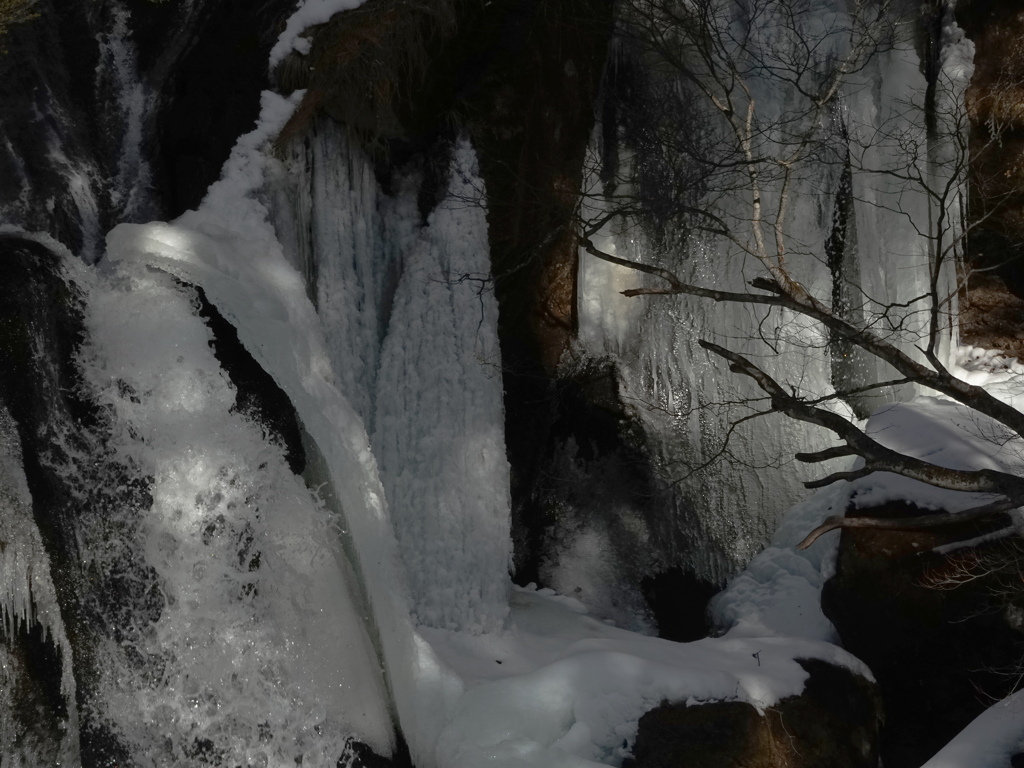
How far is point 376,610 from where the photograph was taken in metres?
5.22

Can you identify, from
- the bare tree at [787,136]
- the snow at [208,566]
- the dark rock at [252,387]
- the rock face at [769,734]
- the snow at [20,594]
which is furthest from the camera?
the bare tree at [787,136]

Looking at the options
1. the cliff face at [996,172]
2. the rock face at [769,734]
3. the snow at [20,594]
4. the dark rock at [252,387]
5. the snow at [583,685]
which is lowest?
the rock face at [769,734]

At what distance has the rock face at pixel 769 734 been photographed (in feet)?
16.6

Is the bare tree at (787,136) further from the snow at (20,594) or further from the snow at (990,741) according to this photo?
Result: the snow at (20,594)

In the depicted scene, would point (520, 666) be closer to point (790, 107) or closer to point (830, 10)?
point (790, 107)

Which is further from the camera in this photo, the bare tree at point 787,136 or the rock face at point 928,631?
the bare tree at point 787,136

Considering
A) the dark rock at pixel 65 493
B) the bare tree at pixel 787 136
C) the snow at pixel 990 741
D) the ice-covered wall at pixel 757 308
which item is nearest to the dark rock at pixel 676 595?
the ice-covered wall at pixel 757 308

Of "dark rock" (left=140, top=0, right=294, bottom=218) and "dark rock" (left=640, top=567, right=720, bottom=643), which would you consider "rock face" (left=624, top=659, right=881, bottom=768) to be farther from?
"dark rock" (left=140, top=0, right=294, bottom=218)

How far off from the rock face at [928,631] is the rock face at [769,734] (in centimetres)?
51

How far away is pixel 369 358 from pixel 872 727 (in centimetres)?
359

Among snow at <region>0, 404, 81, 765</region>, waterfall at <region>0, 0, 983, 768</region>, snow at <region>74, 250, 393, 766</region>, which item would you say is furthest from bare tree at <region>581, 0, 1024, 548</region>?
snow at <region>0, 404, 81, 765</region>

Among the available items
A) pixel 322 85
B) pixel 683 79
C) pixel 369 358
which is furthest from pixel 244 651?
pixel 683 79

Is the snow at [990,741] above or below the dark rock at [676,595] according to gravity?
below

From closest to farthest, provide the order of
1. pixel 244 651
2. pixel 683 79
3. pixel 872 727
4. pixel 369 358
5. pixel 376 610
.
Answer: pixel 244 651 < pixel 376 610 < pixel 872 727 < pixel 369 358 < pixel 683 79
